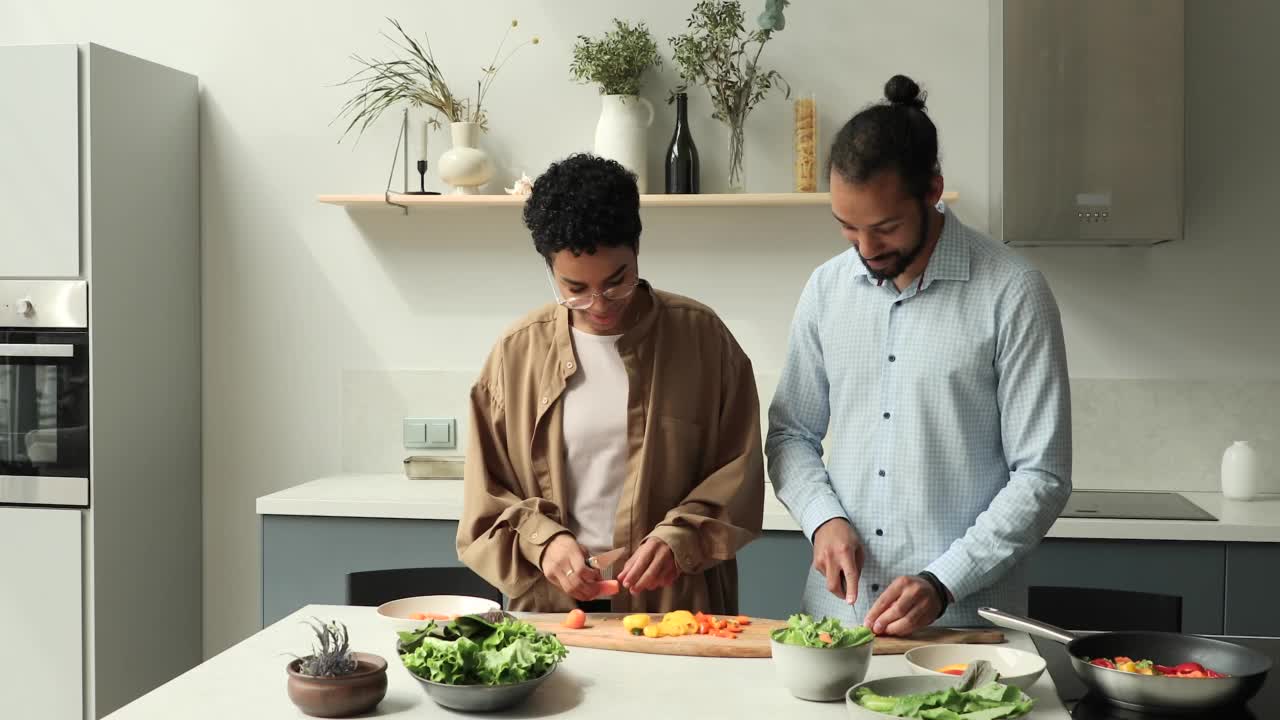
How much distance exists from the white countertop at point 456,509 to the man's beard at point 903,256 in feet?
4.09

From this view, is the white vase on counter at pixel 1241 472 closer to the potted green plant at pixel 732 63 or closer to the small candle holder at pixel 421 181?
the potted green plant at pixel 732 63

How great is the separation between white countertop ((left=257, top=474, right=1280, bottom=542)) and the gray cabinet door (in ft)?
0.11

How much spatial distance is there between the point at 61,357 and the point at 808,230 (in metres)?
2.09

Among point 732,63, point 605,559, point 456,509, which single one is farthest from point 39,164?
point 605,559

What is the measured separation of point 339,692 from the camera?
145 cm

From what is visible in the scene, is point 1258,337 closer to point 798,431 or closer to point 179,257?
point 798,431

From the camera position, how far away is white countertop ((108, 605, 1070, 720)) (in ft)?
4.89

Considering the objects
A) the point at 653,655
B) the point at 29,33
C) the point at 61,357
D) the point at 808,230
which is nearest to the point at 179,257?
the point at 61,357

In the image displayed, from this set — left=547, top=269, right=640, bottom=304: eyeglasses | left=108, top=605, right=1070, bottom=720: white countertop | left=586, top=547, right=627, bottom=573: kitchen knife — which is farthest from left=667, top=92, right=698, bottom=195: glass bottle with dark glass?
left=108, top=605, right=1070, bottom=720: white countertop

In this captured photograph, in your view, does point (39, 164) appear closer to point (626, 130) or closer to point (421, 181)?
point (421, 181)

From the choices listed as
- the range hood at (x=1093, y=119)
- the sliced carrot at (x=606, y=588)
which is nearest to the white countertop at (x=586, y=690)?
the sliced carrot at (x=606, y=588)

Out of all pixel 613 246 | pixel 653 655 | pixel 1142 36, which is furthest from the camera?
pixel 1142 36

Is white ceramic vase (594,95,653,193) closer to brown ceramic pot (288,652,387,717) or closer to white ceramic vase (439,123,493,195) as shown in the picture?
white ceramic vase (439,123,493,195)

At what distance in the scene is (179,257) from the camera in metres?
3.70
